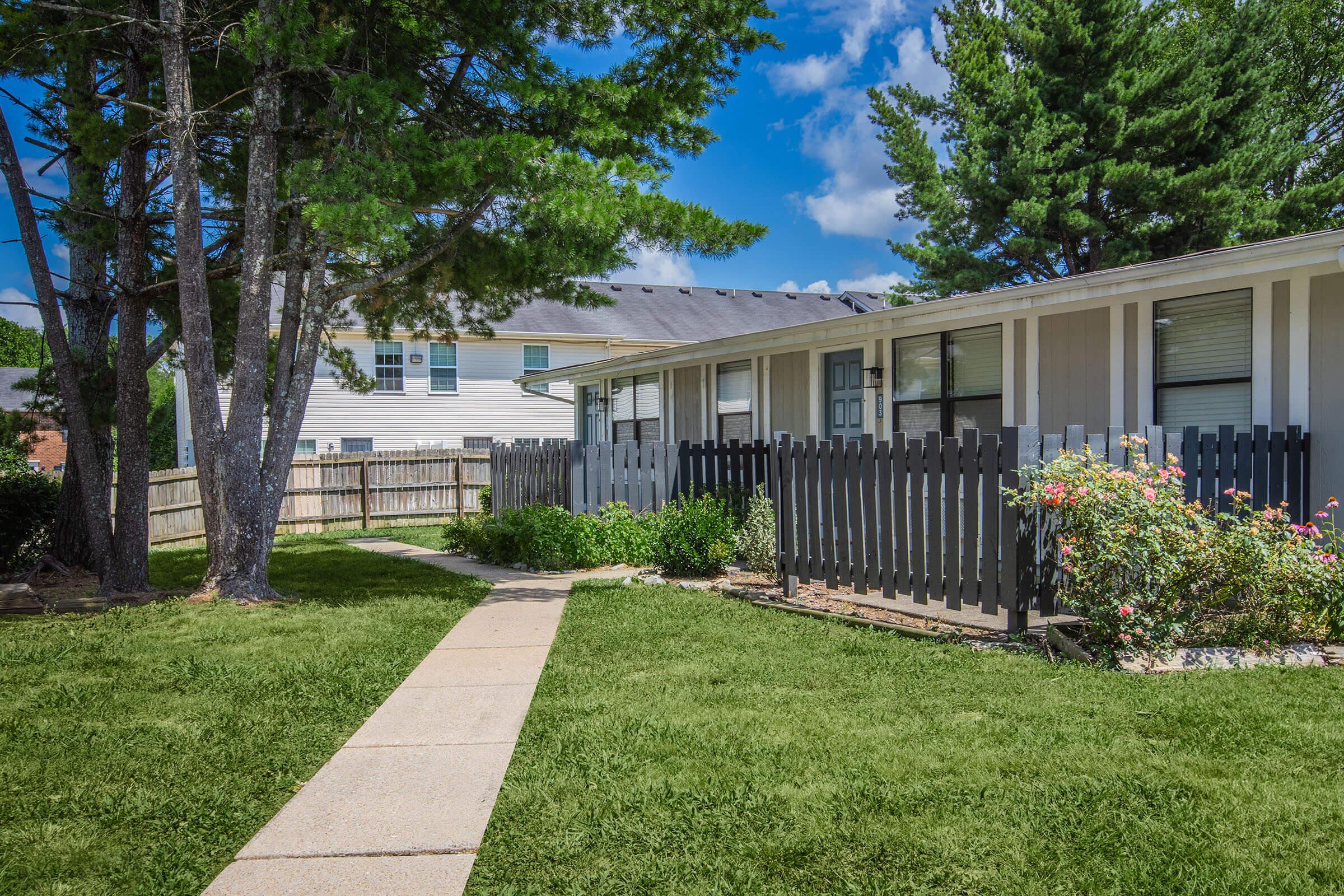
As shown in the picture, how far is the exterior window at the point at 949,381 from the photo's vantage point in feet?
29.0

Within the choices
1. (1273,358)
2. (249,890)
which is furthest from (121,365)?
(1273,358)

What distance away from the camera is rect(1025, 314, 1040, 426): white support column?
27.1 feet

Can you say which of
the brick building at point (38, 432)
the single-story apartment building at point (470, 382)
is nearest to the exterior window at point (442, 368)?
the single-story apartment building at point (470, 382)

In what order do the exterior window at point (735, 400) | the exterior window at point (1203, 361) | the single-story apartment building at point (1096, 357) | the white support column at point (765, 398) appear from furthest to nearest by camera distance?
the exterior window at point (735, 400)
the white support column at point (765, 398)
the exterior window at point (1203, 361)
the single-story apartment building at point (1096, 357)

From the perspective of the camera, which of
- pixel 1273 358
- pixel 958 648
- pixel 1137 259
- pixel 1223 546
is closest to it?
pixel 1223 546

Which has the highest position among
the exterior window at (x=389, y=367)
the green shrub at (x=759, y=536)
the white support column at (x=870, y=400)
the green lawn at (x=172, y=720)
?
the exterior window at (x=389, y=367)

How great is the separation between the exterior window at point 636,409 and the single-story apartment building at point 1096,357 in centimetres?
276

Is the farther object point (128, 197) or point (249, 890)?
point (128, 197)

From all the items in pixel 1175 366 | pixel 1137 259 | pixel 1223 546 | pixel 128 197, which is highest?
pixel 1137 259

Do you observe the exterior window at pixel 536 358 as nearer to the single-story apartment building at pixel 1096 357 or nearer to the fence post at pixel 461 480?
the fence post at pixel 461 480

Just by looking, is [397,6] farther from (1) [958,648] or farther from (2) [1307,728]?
(2) [1307,728]

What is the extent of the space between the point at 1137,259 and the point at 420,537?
16204 millimetres

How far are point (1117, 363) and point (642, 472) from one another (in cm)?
539

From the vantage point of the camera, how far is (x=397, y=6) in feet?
27.7
